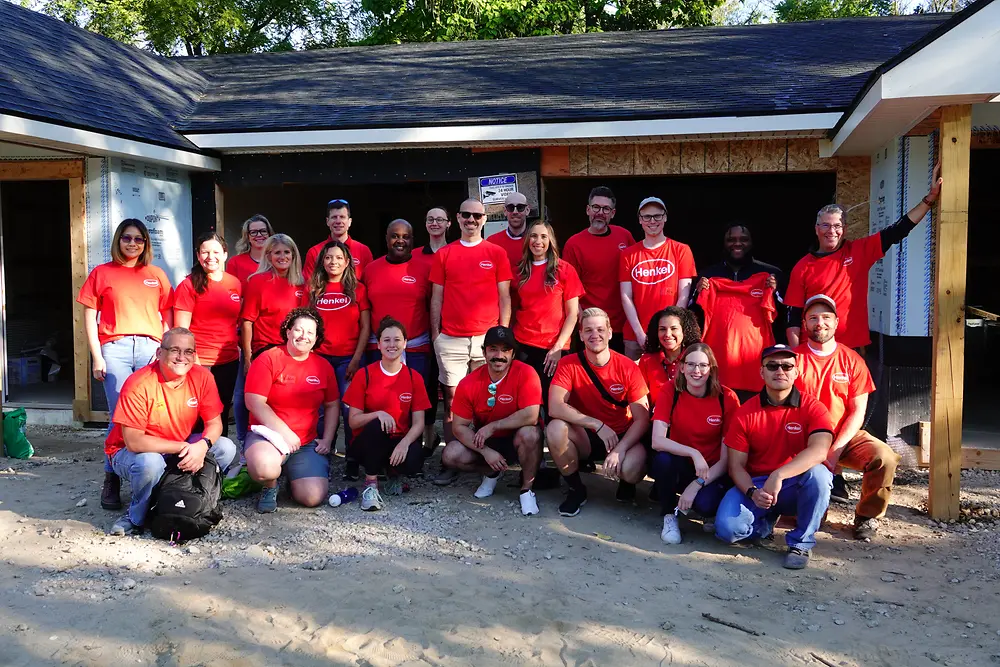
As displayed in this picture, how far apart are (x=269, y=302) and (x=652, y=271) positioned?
2.56 m

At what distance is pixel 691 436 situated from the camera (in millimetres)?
4691

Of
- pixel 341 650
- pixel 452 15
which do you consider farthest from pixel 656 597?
pixel 452 15

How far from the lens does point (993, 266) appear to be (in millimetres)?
9953

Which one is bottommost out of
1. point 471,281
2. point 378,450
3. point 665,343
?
point 378,450

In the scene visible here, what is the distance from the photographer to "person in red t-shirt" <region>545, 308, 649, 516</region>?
493 cm

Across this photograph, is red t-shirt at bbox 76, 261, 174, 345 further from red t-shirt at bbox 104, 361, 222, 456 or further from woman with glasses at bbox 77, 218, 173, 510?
red t-shirt at bbox 104, 361, 222, 456

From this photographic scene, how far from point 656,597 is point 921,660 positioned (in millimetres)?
1101

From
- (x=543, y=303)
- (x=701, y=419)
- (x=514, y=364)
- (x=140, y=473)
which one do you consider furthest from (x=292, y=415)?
(x=701, y=419)

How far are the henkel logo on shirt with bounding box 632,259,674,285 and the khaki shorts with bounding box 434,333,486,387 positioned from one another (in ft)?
3.64

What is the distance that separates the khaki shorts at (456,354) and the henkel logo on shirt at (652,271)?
3.64 ft

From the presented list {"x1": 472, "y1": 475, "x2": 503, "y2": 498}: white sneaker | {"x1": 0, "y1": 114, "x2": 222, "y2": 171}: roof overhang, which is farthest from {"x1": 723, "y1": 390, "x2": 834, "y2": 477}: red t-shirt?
{"x1": 0, "y1": 114, "x2": 222, "y2": 171}: roof overhang

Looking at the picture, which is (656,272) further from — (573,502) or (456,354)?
(573,502)

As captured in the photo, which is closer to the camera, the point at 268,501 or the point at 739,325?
the point at 268,501

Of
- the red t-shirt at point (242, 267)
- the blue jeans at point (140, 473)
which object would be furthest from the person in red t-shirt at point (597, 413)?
the red t-shirt at point (242, 267)
